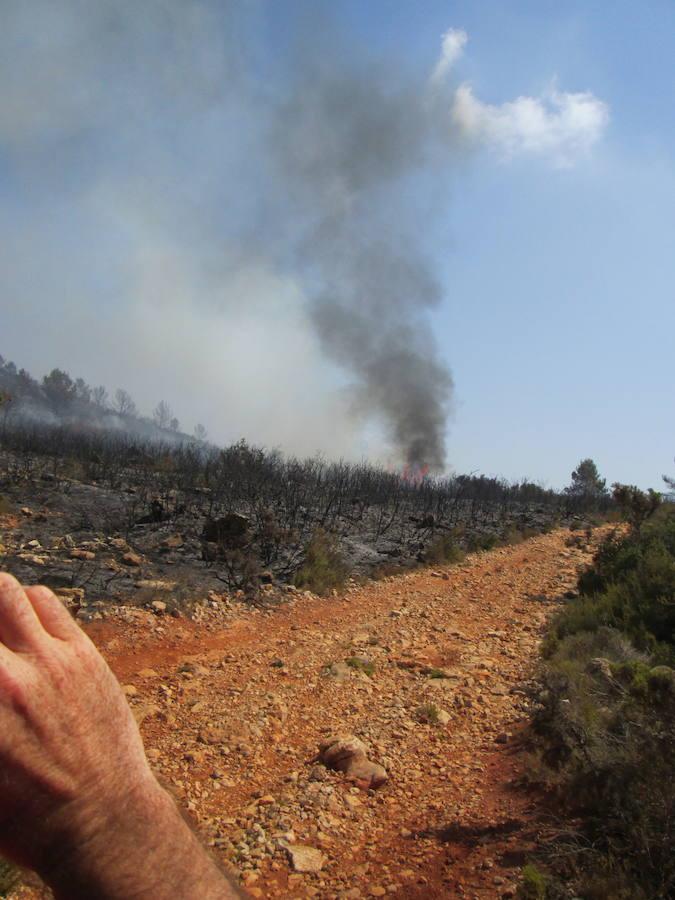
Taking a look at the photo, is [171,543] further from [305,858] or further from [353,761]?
[305,858]

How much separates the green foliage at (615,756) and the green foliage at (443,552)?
22.0 feet

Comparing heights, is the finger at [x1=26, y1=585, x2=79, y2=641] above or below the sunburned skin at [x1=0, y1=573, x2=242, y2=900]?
above

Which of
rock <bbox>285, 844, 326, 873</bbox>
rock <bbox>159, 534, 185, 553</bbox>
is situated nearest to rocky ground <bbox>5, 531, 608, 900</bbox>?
rock <bbox>285, 844, 326, 873</bbox>

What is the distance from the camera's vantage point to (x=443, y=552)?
44.7 feet

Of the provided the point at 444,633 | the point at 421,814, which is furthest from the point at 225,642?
the point at 421,814

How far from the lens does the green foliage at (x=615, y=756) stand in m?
2.78

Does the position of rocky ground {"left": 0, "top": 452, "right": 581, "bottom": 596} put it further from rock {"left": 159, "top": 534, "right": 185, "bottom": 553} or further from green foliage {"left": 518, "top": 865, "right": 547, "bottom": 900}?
green foliage {"left": 518, "top": 865, "right": 547, "bottom": 900}

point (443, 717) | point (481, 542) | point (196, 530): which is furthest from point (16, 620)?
point (481, 542)

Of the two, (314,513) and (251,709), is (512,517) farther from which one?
(251,709)

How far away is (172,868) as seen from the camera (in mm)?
867

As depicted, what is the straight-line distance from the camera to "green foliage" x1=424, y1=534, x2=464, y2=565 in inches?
520

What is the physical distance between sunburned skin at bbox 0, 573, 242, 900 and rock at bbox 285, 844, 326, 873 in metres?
2.72

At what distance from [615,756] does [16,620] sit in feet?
12.3

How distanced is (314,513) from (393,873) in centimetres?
1241
